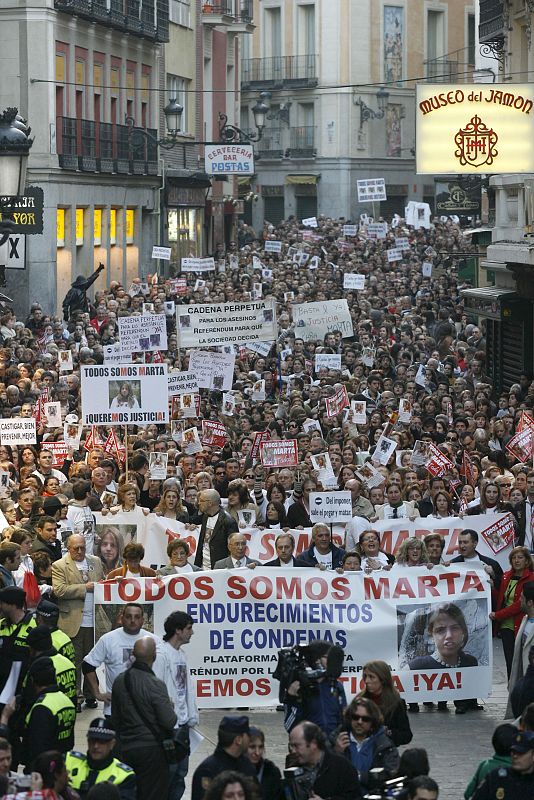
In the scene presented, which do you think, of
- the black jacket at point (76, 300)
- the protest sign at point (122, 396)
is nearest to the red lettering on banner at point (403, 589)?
the protest sign at point (122, 396)

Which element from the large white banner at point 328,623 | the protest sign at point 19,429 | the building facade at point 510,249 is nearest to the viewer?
the large white banner at point 328,623

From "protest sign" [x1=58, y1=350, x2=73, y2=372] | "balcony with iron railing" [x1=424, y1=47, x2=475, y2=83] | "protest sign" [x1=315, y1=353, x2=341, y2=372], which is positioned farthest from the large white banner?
"balcony with iron railing" [x1=424, y1=47, x2=475, y2=83]

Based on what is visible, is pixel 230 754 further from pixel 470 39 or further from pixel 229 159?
pixel 470 39

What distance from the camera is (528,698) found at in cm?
1105

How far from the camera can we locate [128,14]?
49969 mm

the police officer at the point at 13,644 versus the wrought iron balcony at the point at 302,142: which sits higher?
the wrought iron balcony at the point at 302,142

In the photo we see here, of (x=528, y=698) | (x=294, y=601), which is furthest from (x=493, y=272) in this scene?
(x=528, y=698)

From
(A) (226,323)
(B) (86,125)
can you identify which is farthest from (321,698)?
(B) (86,125)

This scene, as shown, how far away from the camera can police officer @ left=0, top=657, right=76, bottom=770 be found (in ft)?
31.6

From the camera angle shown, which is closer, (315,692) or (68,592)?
(315,692)

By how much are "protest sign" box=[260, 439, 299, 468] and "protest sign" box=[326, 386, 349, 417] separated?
329 cm

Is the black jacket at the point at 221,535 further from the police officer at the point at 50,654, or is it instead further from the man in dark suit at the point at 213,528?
the police officer at the point at 50,654

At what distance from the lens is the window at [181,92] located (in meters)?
57.2

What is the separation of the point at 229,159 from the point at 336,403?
2554 centimetres
